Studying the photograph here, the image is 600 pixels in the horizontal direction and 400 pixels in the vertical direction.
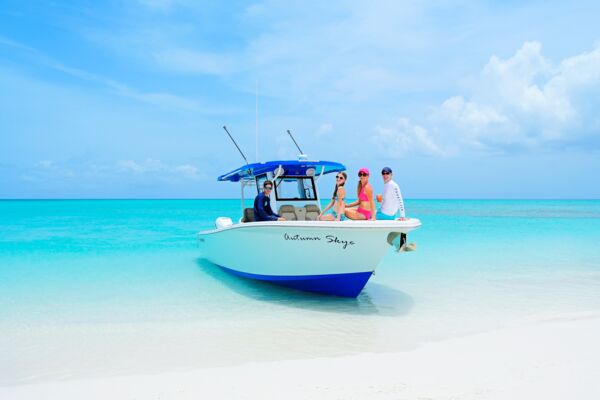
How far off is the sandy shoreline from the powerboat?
2034mm

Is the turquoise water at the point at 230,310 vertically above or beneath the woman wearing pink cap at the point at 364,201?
beneath

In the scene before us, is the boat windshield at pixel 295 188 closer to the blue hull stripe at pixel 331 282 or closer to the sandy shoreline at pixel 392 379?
the blue hull stripe at pixel 331 282

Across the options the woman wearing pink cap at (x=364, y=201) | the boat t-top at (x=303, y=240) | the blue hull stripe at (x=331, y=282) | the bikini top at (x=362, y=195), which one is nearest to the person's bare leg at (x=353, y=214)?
the woman wearing pink cap at (x=364, y=201)

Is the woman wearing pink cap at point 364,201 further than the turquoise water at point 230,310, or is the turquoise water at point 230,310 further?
the woman wearing pink cap at point 364,201

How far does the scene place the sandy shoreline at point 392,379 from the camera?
4.26 meters

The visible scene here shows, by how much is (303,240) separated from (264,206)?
1.57 m

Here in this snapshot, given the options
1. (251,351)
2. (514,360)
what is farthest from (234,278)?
(514,360)

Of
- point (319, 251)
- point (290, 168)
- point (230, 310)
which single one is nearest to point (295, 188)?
point (290, 168)

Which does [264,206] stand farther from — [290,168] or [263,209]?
[290,168]

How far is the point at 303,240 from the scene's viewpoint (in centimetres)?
742

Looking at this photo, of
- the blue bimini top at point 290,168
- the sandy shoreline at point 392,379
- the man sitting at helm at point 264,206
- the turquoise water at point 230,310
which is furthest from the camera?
the blue bimini top at point 290,168

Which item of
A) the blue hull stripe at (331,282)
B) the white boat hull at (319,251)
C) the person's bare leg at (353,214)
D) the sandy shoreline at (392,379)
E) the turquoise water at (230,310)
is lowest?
the turquoise water at (230,310)

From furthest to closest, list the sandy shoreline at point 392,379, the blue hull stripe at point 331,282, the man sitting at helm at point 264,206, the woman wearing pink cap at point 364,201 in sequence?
the man sitting at helm at point 264,206, the blue hull stripe at point 331,282, the woman wearing pink cap at point 364,201, the sandy shoreline at point 392,379

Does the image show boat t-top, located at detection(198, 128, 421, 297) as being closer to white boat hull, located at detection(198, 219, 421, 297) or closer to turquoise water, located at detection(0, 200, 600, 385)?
white boat hull, located at detection(198, 219, 421, 297)
